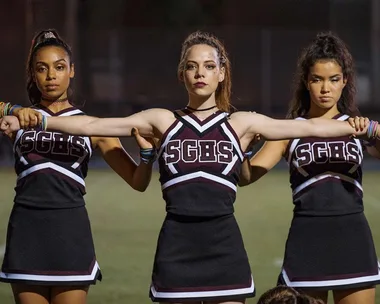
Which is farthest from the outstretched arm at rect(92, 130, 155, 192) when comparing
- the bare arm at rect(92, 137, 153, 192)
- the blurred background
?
the blurred background

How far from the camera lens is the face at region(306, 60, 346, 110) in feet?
11.8

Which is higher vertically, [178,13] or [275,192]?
[178,13]

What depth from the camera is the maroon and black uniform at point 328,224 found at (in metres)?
3.52

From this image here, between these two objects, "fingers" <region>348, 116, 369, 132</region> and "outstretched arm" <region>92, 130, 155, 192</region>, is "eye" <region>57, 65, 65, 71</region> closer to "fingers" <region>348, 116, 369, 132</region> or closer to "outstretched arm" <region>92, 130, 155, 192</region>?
"outstretched arm" <region>92, 130, 155, 192</region>

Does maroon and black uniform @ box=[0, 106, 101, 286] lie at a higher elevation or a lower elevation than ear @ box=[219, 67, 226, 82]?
lower

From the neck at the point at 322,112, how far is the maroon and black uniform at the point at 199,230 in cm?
49

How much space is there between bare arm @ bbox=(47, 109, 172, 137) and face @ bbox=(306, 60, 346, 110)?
1.92ft

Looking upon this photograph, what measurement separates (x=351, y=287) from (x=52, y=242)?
1.07 metres

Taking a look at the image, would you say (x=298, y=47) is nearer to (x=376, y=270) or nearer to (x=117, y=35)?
(x=117, y=35)

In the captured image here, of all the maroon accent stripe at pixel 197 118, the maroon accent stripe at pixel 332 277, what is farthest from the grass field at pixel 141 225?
the maroon accent stripe at pixel 197 118

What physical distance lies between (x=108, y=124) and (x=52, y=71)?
0.36 meters

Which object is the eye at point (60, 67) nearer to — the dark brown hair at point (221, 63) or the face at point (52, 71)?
the face at point (52, 71)

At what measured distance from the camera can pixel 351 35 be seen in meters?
15.8

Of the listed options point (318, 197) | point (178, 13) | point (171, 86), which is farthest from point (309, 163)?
point (178, 13)
